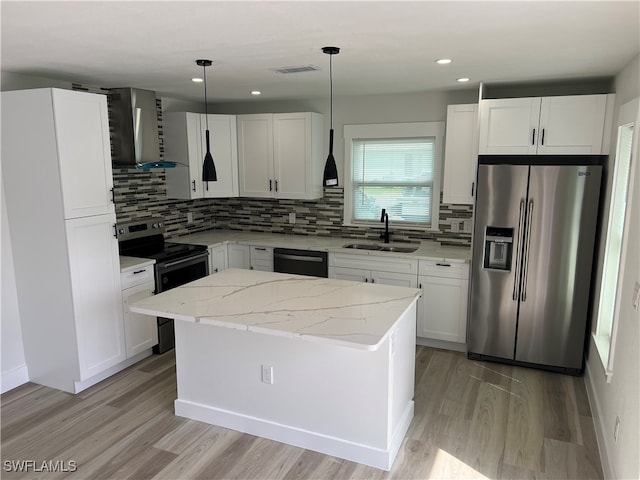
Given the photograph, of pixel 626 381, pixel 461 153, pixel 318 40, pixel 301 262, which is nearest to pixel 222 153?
pixel 301 262

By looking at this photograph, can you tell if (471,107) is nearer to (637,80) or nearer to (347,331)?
(637,80)

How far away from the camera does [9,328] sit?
340 centimetres

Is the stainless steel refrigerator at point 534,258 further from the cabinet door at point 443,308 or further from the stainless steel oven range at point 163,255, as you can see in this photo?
the stainless steel oven range at point 163,255

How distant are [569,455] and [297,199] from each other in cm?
337

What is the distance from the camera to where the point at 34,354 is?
349 centimetres

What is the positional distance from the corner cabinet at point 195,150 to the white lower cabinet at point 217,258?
1.92ft

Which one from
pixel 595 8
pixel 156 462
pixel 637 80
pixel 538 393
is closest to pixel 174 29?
pixel 595 8

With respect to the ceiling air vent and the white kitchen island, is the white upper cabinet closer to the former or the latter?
the ceiling air vent

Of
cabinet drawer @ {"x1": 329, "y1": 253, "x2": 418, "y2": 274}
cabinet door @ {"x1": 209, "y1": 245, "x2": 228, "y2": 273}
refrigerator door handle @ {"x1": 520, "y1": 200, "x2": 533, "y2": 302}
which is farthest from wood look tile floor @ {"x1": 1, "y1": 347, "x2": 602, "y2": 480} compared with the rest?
cabinet door @ {"x1": 209, "y1": 245, "x2": 228, "y2": 273}

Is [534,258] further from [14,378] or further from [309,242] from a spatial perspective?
[14,378]

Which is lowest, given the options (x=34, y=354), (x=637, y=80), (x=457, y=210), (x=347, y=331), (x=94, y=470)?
(x=94, y=470)

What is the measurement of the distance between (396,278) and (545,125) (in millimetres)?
1736

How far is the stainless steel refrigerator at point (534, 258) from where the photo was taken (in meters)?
3.45

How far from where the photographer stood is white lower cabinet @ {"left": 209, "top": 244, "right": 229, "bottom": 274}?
459 centimetres
